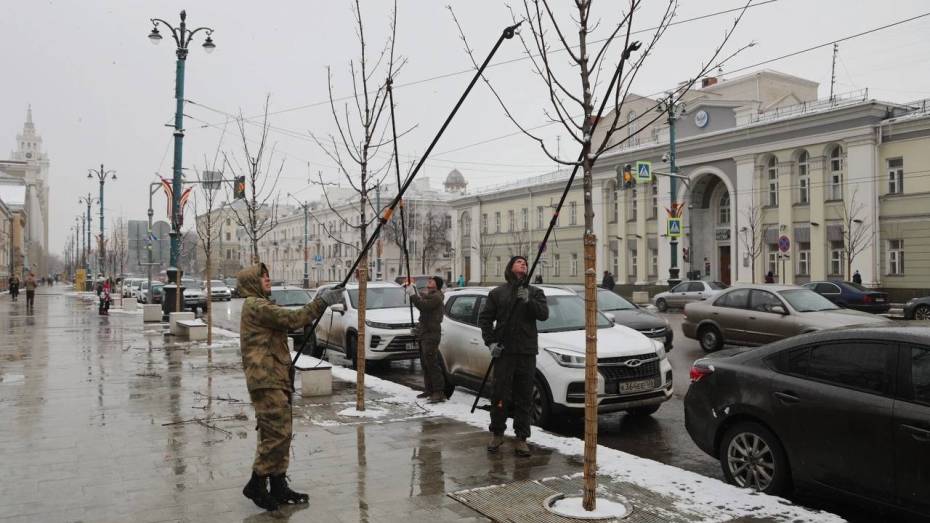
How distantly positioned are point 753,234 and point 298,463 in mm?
36231

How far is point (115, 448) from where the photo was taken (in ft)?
24.3

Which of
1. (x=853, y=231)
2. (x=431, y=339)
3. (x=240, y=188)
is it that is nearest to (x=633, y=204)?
(x=853, y=231)

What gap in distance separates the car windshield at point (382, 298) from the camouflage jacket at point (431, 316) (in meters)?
5.10

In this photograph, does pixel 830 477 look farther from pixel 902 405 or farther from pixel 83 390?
pixel 83 390

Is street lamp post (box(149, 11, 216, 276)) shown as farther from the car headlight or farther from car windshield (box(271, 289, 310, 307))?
the car headlight

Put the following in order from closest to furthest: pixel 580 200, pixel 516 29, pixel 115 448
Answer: pixel 516 29
pixel 115 448
pixel 580 200

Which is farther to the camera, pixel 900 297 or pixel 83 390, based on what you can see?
pixel 900 297

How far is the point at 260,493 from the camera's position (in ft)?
18.0

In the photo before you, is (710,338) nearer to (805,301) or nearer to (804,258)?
(805,301)

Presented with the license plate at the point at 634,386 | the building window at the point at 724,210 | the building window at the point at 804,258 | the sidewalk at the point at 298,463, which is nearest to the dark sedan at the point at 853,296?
the building window at the point at 804,258

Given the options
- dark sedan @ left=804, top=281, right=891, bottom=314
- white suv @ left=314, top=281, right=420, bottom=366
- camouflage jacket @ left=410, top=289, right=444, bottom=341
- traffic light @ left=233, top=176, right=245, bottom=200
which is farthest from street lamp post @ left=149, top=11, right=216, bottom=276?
dark sedan @ left=804, top=281, right=891, bottom=314

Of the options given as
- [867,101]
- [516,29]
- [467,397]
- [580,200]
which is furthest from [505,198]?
[516,29]

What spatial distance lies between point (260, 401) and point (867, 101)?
118 ft

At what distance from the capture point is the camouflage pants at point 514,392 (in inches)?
279
